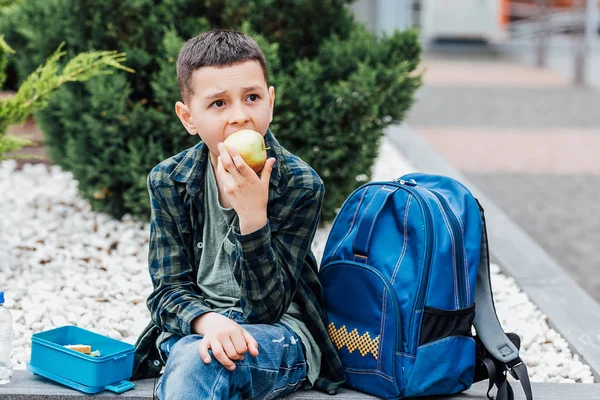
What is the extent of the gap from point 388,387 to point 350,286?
13.3 inches

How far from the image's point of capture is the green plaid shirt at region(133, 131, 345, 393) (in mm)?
2619

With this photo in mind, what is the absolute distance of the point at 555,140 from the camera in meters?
9.55

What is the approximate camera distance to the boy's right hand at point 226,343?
2.46 metres

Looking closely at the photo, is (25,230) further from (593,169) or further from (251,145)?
(593,169)

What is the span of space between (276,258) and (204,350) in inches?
13.3

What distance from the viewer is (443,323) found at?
2703 mm

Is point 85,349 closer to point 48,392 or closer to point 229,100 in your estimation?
point 48,392

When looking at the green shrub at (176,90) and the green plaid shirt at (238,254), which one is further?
the green shrub at (176,90)

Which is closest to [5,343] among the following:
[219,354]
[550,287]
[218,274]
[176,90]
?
[218,274]

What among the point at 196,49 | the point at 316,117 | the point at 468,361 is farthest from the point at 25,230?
the point at 468,361

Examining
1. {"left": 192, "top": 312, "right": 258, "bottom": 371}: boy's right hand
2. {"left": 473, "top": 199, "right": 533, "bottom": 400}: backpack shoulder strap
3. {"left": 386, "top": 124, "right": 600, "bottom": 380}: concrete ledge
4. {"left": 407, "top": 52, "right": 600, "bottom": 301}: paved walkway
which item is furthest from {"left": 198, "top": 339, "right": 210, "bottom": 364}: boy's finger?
{"left": 407, "top": 52, "right": 600, "bottom": 301}: paved walkway

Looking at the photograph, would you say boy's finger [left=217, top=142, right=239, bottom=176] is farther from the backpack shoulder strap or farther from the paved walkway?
the paved walkway

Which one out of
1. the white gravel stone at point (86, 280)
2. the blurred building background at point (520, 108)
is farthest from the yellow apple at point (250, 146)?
the blurred building background at point (520, 108)

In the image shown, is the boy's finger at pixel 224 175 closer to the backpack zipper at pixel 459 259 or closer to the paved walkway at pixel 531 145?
the backpack zipper at pixel 459 259
